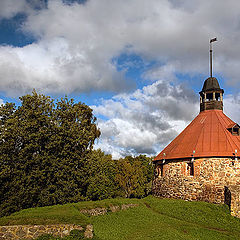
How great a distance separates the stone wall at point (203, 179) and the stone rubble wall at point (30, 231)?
45.9 feet

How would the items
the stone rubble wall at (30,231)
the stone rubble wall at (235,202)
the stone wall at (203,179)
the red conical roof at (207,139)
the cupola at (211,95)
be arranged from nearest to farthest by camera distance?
the stone rubble wall at (30,231) → the stone rubble wall at (235,202) → the stone wall at (203,179) → the red conical roof at (207,139) → the cupola at (211,95)

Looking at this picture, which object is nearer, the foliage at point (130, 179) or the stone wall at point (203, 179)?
the stone wall at point (203, 179)

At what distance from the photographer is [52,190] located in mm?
18234

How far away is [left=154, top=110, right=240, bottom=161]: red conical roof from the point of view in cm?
2198

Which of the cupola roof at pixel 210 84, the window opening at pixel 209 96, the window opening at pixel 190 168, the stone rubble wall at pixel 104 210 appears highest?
the cupola roof at pixel 210 84

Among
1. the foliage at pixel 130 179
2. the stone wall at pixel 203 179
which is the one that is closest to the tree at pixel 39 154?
the stone wall at pixel 203 179

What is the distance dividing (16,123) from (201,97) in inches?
801

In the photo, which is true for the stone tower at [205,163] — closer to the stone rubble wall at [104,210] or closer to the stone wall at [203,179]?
the stone wall at [203,179]

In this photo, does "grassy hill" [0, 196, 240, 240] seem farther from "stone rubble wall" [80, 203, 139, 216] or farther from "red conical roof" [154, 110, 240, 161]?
"red conical roof" [154, 110, 240, 161]

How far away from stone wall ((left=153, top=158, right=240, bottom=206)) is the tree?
901 cm

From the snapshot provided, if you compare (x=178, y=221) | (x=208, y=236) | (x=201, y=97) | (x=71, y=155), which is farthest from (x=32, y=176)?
(x=201, y=97)

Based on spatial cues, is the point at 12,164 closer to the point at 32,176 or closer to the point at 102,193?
the point at 32,176

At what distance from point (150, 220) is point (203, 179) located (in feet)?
26.4

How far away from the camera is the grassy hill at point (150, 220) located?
466 inches
